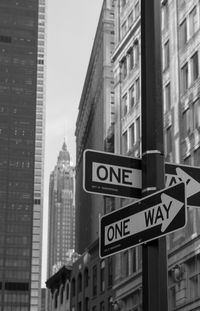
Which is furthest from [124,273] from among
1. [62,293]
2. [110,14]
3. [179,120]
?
[110,14]

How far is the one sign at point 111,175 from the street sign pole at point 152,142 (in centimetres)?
16

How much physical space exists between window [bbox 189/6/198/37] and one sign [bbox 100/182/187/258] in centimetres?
3960

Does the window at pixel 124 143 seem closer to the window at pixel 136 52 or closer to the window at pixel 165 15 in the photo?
the window at pixel 136 52

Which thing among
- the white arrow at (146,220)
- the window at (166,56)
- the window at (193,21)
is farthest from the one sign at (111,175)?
the window at (166,56)

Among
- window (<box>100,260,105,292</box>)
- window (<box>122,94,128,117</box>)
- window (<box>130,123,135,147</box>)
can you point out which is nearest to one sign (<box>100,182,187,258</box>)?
window (<box>130,123,135,147</box>)

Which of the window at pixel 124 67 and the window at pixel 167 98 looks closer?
the window at pixel 167 98

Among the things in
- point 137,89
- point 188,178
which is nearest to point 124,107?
point 137,89

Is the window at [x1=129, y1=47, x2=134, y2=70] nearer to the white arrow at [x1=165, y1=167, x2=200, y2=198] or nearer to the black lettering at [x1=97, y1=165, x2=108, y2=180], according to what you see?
the white arrow at [x1=165, y1=167, x2=200, y2=198]

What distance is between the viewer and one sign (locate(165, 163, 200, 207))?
926 cm

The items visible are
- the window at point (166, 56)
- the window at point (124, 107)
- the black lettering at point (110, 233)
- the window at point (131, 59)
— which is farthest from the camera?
the window at point (124, 107)

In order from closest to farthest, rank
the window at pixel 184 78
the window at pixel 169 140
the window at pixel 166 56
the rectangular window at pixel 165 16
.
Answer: the window at pixel 184 78 → the window at pixel 169 140 → the window at pixel 166 56 → the rectangular window at pixel 165 16

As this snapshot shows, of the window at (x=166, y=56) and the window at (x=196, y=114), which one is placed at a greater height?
the window at (x=166, y=56)

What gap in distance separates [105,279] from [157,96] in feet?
223

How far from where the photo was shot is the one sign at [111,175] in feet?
29.1
